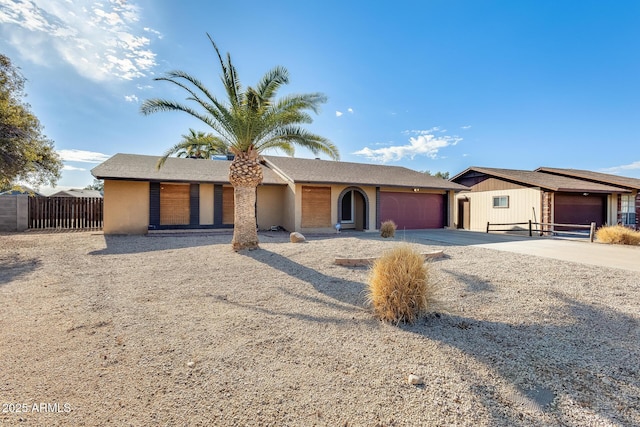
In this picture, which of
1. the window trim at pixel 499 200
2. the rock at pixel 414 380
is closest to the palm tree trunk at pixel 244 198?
the rock at pixel 414 380

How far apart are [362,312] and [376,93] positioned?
14902 millimetres

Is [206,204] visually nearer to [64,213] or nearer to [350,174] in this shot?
[64,213]

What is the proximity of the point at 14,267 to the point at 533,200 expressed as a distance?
2402 cm

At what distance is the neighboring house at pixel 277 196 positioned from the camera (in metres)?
14.3

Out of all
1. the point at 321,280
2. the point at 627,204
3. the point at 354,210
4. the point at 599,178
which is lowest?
the point at 321,280

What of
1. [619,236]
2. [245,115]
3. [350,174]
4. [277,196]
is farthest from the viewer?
[350,174]

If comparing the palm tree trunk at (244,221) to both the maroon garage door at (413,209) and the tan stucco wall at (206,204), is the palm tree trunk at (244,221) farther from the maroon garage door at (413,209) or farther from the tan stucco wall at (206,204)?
the maroon garage door at (413,209)

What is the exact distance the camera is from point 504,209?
776 inches

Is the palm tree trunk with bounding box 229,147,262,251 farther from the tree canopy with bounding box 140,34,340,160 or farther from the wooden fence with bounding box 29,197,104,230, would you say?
the wooden fence with bounding box 29,197,104,230

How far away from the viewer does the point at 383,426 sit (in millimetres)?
2236

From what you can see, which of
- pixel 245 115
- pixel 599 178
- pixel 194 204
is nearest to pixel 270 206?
pixel 194 204

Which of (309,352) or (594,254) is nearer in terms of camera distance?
(309,352)

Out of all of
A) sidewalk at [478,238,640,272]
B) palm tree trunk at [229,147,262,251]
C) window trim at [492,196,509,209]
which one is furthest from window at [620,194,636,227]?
palm tree trunk at [229,147,262,251]

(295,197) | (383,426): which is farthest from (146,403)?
(295,197)
